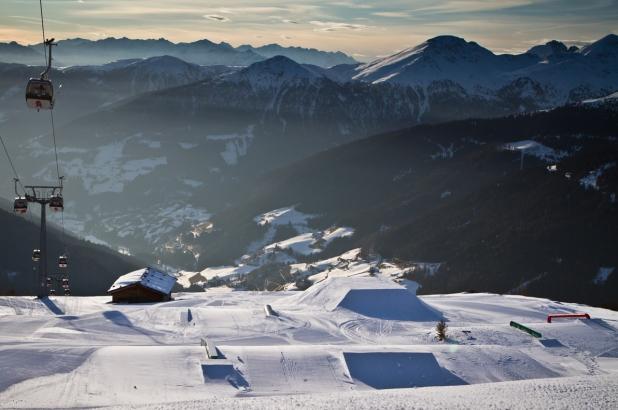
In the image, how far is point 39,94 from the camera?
22984 mm

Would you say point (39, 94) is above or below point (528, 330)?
above

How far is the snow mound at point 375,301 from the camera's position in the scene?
45.9m

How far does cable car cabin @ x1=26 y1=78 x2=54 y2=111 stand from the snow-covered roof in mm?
40144

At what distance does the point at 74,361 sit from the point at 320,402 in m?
12.0

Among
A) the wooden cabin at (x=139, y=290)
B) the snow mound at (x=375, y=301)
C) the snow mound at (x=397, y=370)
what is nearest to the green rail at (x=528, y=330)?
the snow mound at (x=375, y=301)

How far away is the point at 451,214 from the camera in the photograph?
612ft

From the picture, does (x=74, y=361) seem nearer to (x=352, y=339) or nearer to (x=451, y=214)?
(x=352, y=339)

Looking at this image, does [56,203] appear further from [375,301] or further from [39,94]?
[39,94]

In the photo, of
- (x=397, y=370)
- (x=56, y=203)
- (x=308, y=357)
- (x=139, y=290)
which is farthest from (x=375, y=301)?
(x=139, y=290)

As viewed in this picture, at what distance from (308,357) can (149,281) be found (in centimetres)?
3767

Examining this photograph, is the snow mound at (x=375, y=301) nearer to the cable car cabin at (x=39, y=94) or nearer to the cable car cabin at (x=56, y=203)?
the cable car cabin at (x=56, y=203)

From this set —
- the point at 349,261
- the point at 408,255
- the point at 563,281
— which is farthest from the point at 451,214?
the point at 563,281

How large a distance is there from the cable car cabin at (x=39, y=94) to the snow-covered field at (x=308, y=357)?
32.3ft

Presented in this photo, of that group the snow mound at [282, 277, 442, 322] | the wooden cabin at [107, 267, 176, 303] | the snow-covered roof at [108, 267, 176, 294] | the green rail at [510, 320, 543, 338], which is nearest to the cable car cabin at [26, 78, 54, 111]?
the green rail at [510, 320, 543, 338]
